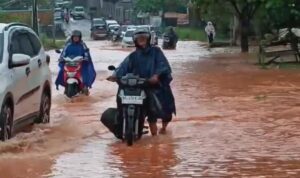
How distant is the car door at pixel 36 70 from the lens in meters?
12.4

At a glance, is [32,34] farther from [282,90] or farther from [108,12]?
[108,12]

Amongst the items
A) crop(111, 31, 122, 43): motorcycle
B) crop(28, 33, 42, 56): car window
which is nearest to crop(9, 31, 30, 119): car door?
crop(28, 33, 42, 56): car window

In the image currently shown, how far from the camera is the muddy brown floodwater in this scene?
968cm

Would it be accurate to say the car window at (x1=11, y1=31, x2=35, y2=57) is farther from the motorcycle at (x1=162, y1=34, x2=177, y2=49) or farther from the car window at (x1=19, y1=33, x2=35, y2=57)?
the motorcycle at (x1=162, y1=34, x2=177, y2=49)

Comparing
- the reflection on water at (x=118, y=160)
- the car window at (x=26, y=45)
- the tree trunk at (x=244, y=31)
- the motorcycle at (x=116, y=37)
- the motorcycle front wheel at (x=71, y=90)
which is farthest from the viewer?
the motorcycle at (x=116, y=37)

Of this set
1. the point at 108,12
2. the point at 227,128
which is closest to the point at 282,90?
the point at 227,128

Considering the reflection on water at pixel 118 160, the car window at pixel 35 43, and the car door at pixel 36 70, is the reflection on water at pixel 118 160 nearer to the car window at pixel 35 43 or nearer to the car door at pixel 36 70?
the car door at pixel 36 70

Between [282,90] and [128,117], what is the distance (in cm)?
932

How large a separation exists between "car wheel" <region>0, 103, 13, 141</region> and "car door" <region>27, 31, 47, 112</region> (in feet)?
3.66

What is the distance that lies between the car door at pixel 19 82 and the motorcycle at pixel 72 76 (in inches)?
224

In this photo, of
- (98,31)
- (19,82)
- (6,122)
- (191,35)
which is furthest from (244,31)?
(98,31)

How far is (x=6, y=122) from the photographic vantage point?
10859 mm

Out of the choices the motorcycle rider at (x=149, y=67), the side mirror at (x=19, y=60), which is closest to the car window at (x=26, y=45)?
the side mirror at (x=19, y=60)

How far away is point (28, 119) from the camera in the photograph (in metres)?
12.4
